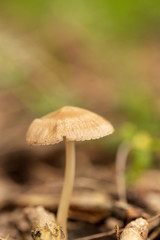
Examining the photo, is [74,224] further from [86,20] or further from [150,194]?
[86,20]

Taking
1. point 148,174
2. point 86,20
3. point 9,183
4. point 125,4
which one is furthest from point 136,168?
point 125,4

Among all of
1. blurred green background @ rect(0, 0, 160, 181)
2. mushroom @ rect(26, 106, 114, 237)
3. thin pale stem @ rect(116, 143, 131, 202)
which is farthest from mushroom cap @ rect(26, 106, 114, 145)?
blurred green background @ rect(0, 0, 160, 181)

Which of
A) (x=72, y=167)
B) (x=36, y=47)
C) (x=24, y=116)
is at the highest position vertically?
(x=36, y=47)

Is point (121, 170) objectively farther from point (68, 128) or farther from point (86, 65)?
point (86, 65)

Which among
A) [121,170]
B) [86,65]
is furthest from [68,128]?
[86,65]

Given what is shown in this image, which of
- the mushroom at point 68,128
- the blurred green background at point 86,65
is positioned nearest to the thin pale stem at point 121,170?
the blurred green background at point 86,65

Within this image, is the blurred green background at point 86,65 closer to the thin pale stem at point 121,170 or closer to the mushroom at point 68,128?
the thin pale stem at point 121,170

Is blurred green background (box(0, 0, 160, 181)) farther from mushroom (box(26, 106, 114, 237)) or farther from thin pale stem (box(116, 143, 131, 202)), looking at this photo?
mushroom (box(26, 106, 114, 237))
